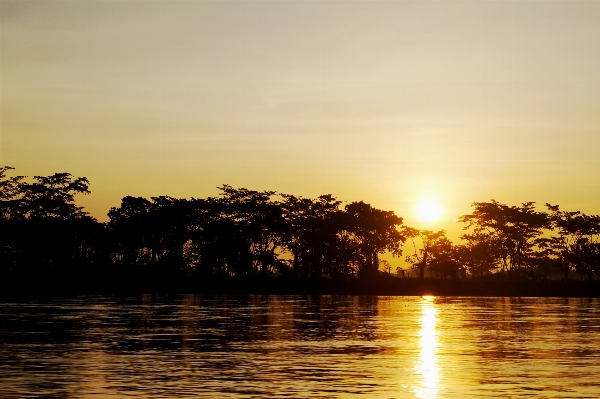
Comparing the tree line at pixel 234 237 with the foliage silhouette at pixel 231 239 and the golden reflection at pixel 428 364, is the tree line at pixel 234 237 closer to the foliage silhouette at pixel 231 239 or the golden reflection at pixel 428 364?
the foliage silhouette at pixel 231 239

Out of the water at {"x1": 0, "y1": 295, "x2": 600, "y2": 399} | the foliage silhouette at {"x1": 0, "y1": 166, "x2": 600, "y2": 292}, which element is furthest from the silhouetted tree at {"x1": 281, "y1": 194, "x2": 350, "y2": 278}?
the water at {"x1": 0, "y1": 295, "x2": 600, "y2": 399}

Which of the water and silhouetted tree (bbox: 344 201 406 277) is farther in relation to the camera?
silhouetted tree (bbox: 344 201 406 277)

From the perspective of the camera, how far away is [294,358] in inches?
1242

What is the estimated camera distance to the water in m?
23.8

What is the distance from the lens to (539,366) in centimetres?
2981

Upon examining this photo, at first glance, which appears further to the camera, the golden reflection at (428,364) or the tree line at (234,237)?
the tree line at (234,237)

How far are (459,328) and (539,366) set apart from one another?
707 inches

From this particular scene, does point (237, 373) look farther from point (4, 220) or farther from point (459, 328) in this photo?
point (4, 220)

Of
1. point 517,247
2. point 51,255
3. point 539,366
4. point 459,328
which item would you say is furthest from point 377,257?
point 539,366

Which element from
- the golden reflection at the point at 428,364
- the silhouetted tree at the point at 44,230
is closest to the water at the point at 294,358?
the golden reflection at the point at 428,364

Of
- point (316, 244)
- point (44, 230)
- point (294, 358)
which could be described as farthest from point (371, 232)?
point (294, 358)

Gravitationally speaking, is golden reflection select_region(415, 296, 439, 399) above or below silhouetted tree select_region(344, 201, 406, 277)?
below

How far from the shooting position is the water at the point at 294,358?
78.0 ft

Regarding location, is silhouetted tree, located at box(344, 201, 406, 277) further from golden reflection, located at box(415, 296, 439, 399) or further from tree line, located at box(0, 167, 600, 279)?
golden reflection, located at box(415, 296, 439, 399)
